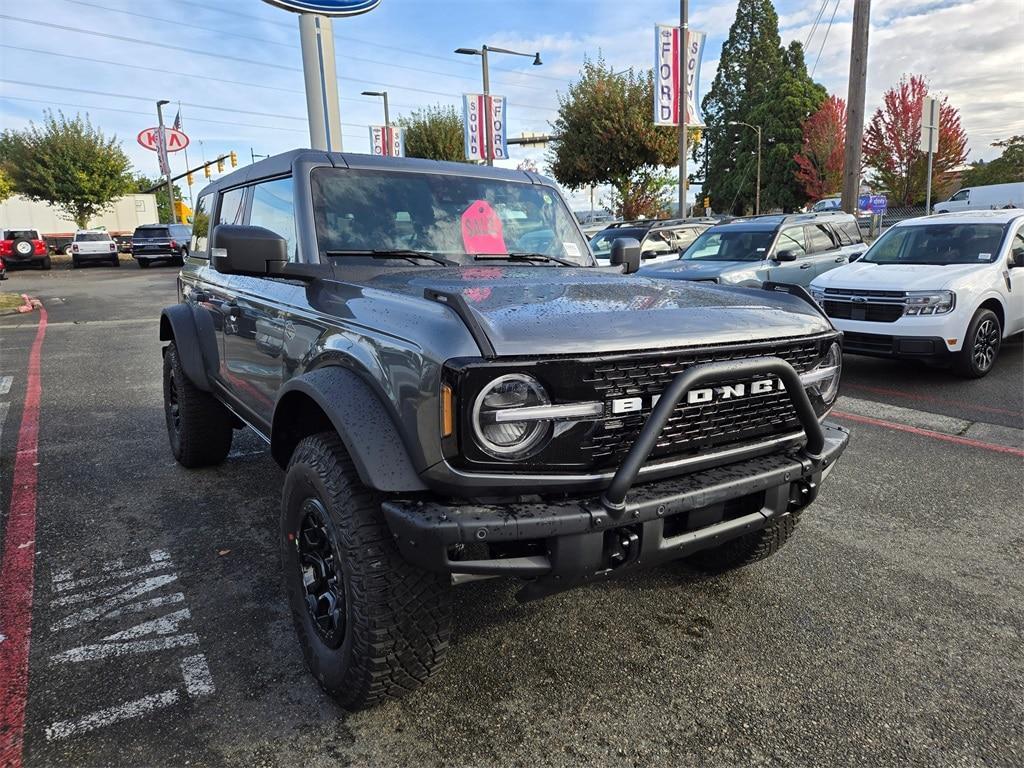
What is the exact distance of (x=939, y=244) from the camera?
25.5 ft

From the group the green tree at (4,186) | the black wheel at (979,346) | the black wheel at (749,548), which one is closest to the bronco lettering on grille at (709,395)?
the black wheel at (749,548)

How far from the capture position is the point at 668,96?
17312 mm

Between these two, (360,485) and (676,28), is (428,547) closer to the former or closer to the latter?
(360,485)

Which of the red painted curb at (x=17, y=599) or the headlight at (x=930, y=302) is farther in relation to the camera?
the headlight at (x=930, y=302)

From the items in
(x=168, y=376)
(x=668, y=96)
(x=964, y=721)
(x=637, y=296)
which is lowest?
(x=964, y=721)

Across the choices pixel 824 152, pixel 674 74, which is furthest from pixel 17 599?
pixel 824 152

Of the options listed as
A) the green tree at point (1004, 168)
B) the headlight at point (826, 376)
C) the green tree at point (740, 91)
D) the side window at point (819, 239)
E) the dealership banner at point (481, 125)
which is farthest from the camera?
the green tree at point (740, 91)

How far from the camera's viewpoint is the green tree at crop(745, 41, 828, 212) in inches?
1956

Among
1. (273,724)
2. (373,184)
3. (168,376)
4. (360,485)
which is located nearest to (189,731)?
(273,724)

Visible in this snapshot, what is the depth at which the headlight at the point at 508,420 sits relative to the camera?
6.26ft

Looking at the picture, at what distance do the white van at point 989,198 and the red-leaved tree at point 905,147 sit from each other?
210 cm

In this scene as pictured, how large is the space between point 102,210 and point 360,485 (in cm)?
4495

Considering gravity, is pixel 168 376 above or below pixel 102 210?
below

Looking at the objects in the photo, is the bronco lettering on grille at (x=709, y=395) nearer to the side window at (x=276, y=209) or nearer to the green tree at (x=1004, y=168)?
the side window at (x=276, y=209)
